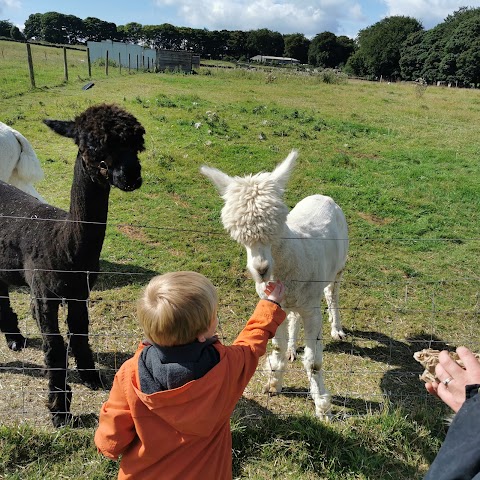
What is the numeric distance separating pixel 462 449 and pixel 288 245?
89.8 inches

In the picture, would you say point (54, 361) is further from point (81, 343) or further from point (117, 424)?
point (117, 424)

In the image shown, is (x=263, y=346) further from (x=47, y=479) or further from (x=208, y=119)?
(x=208, y=119)

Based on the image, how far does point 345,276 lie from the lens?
627 centimetres

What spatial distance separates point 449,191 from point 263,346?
861 centimetres

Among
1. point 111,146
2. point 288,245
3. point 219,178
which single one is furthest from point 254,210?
point 111,146

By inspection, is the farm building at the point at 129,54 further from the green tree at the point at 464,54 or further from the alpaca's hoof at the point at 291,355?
the green tree at the point at 464,54

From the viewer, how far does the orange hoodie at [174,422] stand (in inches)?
73.0

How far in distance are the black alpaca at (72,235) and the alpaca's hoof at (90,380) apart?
229mm

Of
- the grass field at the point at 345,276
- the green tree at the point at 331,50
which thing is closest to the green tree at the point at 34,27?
the green tree at the point at 331,50

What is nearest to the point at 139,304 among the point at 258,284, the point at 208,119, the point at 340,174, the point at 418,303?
the point at 258,284

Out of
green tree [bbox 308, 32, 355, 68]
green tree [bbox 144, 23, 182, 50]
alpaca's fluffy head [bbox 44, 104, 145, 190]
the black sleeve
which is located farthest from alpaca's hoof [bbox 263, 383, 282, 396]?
green tree [bbox 144, 23, 182, 50]

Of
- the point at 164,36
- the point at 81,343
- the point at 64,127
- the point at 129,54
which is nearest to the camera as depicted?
the point at 64,127

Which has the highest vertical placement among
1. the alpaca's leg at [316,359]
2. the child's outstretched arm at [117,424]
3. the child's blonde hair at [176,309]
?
the child's blonde hair at [176,309]

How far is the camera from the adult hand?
1369mm
